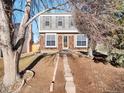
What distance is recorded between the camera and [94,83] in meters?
23.0

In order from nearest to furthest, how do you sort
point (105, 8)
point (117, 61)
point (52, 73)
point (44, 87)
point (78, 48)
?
point (105, 8) < point (44, 87) < point (52, 73) < point (117, 61) < point (78, 48)

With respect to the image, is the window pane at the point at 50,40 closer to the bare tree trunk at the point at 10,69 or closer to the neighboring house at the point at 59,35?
the neighboring house at the point at 59,35

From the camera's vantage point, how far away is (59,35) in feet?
196

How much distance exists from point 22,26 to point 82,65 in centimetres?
928

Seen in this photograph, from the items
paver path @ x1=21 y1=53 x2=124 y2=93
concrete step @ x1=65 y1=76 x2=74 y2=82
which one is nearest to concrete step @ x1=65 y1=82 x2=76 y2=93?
paver path @ x1=21 y1=53 x2=124 y2=93

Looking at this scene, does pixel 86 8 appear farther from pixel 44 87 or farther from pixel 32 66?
pixel 32 66

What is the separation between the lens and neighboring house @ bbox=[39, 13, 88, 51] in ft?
192

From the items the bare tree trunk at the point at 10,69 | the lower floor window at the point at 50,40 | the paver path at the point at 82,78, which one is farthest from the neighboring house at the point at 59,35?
the bare tree trunk at the point at 10,69

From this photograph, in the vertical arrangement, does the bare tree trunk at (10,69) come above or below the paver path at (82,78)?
above

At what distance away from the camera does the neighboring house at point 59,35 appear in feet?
192

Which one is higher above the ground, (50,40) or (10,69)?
(10,69)

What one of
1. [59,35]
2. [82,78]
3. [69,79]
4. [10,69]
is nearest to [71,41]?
[59,35]

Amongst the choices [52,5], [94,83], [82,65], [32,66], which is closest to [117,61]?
[82,65]

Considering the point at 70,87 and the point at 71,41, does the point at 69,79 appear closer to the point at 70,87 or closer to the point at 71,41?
the point at 70,87
